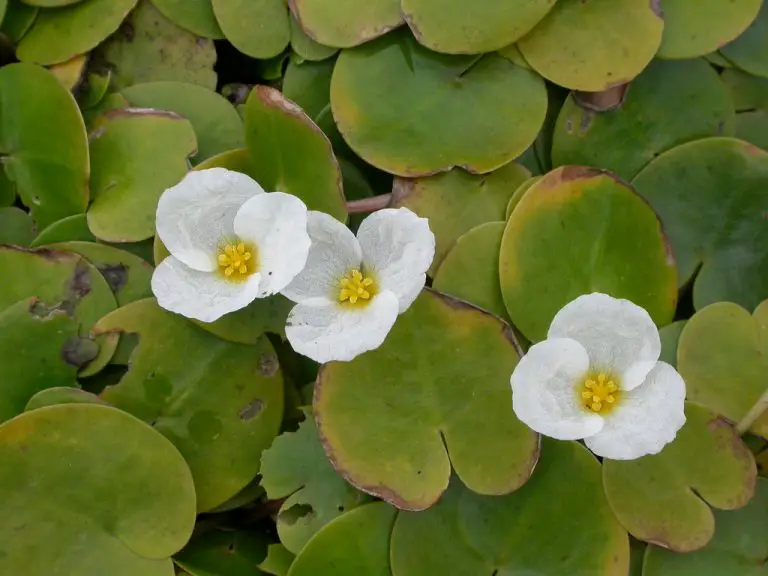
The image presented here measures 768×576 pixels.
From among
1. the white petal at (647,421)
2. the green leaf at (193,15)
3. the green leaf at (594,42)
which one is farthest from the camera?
the green leaf at (193,15)

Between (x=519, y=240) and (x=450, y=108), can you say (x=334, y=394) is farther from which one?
(x=450, y=108)

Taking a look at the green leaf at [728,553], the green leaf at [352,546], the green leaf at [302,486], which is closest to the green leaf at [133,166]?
the green leaf at [302,486]

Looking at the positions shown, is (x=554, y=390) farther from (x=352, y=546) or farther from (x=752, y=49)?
(x=752, y=49)

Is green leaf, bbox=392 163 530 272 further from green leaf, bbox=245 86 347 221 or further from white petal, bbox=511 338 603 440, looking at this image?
white petal, bbox=511 338 603 440

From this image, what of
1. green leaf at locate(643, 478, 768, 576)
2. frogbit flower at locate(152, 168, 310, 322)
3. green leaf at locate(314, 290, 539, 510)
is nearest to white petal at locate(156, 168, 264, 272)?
frogbit flower at locate(152, 168, 310, 322)

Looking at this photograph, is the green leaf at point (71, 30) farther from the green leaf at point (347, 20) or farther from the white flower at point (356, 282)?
the white flower at point (356, 282)
